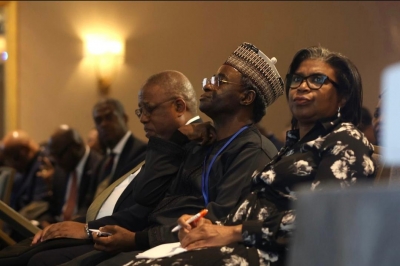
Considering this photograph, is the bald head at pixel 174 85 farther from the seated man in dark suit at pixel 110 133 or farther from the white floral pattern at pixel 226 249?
the seated man in dark suit at pixel 110 133

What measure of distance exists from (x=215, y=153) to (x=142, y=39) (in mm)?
4614

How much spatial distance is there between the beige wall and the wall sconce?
7 cm

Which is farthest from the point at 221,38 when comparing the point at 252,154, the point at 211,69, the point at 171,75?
the point at 252,154

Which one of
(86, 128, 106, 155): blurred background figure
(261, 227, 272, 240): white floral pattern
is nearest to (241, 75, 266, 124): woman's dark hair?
(261, 227, 272, 240): white floral pattern

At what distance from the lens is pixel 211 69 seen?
738 centimetres

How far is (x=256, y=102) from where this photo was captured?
3.17 metres

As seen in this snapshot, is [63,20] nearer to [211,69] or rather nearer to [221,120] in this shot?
[211,69]

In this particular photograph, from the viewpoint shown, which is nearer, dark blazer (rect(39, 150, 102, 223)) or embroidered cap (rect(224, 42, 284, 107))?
embroidered cap (rect(224, 42, 284, 107))

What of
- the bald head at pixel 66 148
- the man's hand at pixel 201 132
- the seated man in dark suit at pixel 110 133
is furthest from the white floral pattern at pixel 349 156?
the bald head at pixel 66 148

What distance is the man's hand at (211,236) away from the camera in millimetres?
2551

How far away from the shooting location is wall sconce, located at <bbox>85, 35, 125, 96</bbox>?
753 centimetres

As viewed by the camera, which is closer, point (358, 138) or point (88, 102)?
point (358, 138)

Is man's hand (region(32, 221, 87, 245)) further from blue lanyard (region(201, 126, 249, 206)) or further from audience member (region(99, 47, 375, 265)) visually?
blue lanyard (region(201, 126, 249, 206))

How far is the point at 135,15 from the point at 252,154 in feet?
15.9
